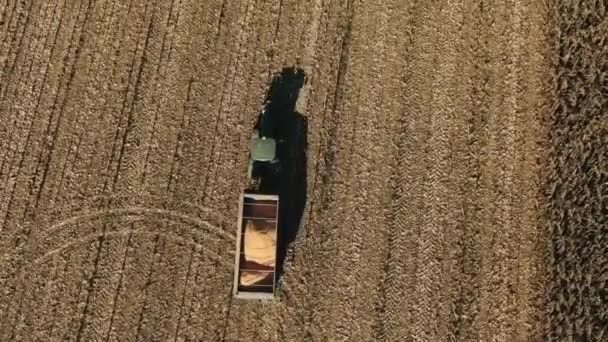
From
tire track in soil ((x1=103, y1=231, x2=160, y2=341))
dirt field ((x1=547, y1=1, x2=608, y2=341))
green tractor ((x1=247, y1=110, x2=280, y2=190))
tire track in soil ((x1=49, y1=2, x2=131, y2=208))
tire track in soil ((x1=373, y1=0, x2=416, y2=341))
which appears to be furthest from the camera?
tire track in soil ((x1=49, y1=2, x2=131, y2=208))

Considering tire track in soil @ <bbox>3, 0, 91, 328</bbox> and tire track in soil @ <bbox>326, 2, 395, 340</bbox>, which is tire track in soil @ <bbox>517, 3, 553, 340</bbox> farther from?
tire track in soil @ <bbox>3, 0, 91, 328</bbox>

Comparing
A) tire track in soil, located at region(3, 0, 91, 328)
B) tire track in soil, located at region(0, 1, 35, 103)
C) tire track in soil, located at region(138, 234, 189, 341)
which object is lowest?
tire track in soil, located at region(138, 234, 189, 341)

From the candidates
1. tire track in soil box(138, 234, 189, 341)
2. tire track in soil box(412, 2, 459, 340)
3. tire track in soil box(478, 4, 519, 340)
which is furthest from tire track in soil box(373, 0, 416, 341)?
tire track in soil box(138, 234, 189, 341)

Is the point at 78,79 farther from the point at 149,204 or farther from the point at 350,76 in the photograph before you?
the point at 350,76

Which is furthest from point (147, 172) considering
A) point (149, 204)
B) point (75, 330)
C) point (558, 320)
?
point (558, 320)

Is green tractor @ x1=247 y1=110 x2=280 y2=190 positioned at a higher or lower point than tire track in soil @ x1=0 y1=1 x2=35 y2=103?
lower

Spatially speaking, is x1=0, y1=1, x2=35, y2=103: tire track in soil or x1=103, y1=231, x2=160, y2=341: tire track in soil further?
x1=0, y1=1, x2=35, y2=103: tire track in soil

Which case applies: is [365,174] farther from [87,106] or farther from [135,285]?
[87,106]
